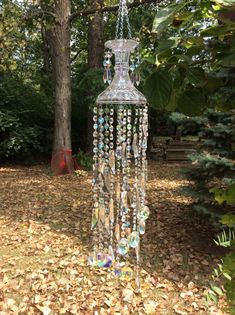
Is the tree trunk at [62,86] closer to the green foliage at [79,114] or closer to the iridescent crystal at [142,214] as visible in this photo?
the green foliage at [79,114]

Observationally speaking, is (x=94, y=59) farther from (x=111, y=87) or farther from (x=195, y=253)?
(x=111, y=87)

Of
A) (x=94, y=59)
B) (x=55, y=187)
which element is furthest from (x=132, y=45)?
(x=94, y=59)

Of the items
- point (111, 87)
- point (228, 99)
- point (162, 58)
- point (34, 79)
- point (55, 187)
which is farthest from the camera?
point (34, 79)

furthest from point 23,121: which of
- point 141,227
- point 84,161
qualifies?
point 141,227

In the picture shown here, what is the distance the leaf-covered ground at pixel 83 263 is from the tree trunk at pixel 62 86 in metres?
2.17

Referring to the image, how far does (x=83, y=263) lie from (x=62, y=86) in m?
5.51

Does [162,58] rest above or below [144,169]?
above

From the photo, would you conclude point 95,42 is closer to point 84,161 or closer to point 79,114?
point 79,114

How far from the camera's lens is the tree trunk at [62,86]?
8812 mm

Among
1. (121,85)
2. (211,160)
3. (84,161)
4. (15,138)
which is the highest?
(121,85)

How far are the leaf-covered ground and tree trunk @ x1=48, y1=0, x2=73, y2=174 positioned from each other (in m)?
2.17

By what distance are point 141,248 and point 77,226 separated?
121 cm

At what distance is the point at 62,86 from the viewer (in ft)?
30.0

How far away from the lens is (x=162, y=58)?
769mm
